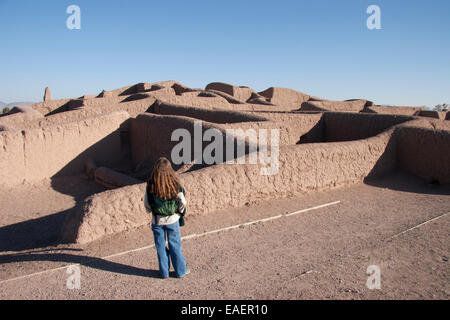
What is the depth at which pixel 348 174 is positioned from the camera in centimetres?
753

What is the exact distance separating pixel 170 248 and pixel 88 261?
3.79 ft

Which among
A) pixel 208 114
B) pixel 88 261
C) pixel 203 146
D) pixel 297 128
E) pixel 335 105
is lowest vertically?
pixel 88 261

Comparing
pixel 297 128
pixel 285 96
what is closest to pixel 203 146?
pixel 297 128

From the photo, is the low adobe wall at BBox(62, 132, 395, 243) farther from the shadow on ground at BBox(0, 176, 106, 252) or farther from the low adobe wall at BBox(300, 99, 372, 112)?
the low adobe wall at BBox(300, 99, 372, 112)

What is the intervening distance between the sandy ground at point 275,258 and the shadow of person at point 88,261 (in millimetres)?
12

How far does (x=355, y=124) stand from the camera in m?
11.1

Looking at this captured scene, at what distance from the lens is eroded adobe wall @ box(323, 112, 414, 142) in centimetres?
1016

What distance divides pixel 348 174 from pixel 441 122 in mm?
3717

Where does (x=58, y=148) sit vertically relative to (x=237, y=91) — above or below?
below

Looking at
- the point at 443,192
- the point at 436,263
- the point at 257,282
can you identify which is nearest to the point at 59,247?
the point at 257,282

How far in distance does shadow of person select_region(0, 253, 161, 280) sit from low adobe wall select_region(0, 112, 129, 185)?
526 cm

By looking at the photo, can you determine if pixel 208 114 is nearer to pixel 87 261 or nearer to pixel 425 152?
pixel 425 152

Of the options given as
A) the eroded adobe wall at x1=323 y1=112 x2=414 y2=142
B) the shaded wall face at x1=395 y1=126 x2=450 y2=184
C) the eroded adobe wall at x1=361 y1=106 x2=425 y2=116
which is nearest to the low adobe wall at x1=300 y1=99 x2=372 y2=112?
the eroded adobe wall at x1=361 y1=106 x2=425 y2=116
